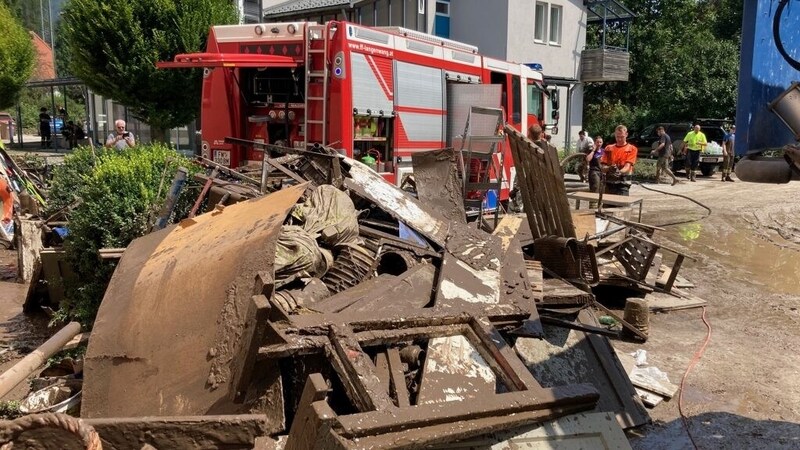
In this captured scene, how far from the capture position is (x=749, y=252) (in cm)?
1092

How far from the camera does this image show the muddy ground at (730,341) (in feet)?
15.1

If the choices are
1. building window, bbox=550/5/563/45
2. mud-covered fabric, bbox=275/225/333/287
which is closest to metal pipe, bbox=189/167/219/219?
mud-covered fabric, bbox=275/225/333/287

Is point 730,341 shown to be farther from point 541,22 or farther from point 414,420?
point 541,22

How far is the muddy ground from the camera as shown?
459cm

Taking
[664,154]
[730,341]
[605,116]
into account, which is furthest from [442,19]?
[730,341]

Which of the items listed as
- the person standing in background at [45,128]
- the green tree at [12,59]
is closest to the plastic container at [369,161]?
the green tree at [12,59]

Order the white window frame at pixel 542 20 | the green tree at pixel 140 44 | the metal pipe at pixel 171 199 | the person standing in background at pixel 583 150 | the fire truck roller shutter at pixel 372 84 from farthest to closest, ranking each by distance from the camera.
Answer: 1. the white window frame at pixel 542 20
2. the person standing in background at pixel 583 150
3. the green tree at pixel 140 44
4. the fire truck roller shutter at pixel 372 84
5. the metal pipe at pixel 171 199

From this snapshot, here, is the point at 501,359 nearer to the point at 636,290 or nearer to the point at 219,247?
the point at 219,247

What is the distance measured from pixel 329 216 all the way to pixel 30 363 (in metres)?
2.23

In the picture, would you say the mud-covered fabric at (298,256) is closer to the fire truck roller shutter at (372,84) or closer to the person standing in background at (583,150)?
the fire truck roller shutter at (372,84)

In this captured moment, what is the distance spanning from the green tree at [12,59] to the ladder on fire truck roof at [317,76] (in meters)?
19.6

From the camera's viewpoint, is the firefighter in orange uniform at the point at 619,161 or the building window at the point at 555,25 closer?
the firefighter in orange uniform at the point at 619,161

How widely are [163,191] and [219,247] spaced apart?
2.59m

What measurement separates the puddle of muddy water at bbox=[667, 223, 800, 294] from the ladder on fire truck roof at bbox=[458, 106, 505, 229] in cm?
381
